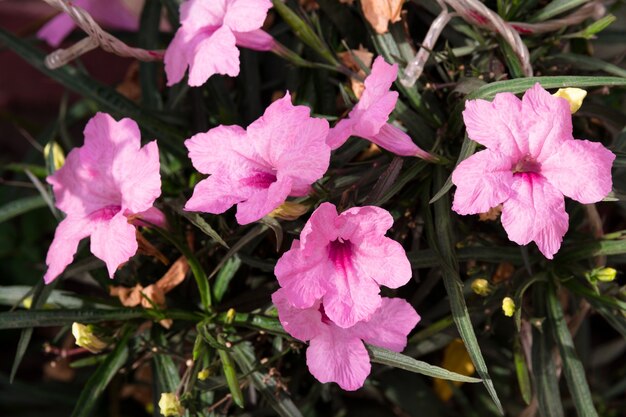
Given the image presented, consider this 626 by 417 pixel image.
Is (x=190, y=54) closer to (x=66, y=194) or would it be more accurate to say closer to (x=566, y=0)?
(x=66, y=194)

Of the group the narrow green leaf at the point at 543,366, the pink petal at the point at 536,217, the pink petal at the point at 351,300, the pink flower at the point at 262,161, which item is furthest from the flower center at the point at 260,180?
the narrow green leaf at the point at 543,366

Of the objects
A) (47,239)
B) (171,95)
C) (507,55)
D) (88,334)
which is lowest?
(47,239)

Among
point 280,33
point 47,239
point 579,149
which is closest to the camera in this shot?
point 579,149

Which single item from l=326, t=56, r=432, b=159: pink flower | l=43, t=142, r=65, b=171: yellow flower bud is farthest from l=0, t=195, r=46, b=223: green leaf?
l=326, t=56, r=432, b=159: pink flower

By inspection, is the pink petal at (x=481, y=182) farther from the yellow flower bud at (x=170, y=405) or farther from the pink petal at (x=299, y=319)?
the yellow flower bud at (x=170, y=405)

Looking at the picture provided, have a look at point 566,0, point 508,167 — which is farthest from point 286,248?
point 566,0

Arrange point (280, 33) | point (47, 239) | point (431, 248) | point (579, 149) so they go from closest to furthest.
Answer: point (579, 149) < point (431, 248) < point (280, 33) < point (47, 239)

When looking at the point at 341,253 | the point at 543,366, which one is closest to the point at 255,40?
the point at 341,253

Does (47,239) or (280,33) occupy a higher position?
(280,33)

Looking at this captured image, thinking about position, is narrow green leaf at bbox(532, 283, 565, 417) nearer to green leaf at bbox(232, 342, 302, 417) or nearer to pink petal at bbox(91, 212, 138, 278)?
green leaf at bbox(232, 342, 302, 417)
